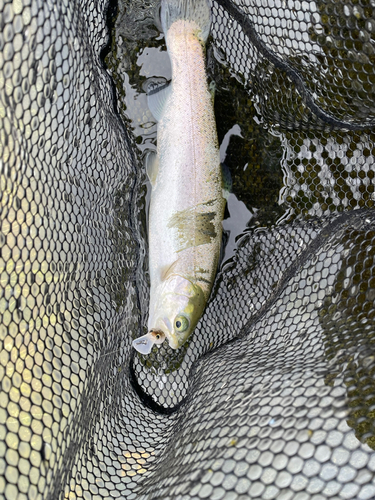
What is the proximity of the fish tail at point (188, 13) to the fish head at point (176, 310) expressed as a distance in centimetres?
149

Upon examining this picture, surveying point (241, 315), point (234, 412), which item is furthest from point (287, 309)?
point (234, 412)

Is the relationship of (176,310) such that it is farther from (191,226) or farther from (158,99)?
(158,99)

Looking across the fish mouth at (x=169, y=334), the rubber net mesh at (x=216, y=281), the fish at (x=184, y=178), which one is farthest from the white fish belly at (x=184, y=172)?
the rubber net mesh at (x=216, y=281)

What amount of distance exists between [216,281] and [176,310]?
50 centimetres

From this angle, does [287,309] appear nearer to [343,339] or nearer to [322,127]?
[343,339]

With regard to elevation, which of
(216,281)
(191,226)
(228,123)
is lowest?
(216,281)

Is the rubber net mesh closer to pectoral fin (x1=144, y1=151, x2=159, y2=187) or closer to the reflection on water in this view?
the reflection on water

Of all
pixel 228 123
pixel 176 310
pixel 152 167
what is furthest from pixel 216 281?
pixel 228 123

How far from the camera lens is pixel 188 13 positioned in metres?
2.43

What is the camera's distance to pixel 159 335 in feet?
7.54

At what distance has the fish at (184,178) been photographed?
7.86 ft

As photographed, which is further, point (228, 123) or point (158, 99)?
point (228, 123)

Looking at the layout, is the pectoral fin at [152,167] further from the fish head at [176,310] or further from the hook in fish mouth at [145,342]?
the hook in fish mouth at [145,342]

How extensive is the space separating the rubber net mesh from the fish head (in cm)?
27
